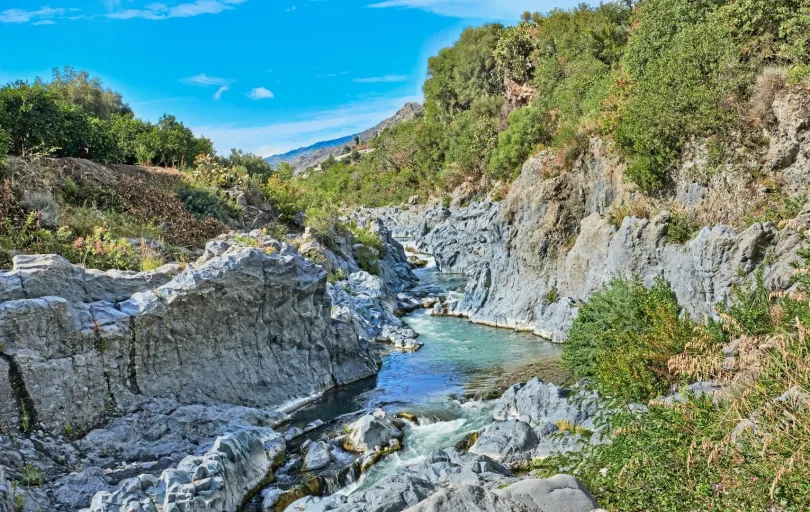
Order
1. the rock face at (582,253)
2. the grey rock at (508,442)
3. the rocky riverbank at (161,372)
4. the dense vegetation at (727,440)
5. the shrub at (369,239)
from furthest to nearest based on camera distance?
1. the shrub at (369,239)
2. the rock face at (582,253)
3. the grey rock at (508,442)
4. the rocky riverbank at (161,372)
5. the dense vegetation at (727,440)

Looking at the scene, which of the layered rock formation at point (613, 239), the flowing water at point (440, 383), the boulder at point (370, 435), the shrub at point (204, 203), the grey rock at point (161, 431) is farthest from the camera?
the shrub at point (204, 203)

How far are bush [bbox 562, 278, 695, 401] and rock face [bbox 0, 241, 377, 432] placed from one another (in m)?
6.93

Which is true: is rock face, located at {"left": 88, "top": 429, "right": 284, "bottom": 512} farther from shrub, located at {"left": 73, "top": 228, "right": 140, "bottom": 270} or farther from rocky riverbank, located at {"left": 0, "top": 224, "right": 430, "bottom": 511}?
shrub, located at {"left": 73, "top": 228, "right": 140, "bottom": 270}

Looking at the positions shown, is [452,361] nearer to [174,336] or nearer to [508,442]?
[508,442]

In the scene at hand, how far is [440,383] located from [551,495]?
419 inches

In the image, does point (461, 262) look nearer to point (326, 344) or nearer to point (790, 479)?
point (326, 344)

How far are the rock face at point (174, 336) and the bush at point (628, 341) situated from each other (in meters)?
6.93

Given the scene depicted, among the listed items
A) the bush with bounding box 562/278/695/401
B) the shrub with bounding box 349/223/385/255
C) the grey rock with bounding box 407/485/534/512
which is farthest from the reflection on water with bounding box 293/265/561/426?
the shrub with bounding box 349/223/385/255

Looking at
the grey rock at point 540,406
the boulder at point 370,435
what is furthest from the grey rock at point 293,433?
the grey rock at point 540,406

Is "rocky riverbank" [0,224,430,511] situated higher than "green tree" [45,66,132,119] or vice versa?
"green tree" [45,66,132,119]

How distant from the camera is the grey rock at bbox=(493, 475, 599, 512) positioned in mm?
5277

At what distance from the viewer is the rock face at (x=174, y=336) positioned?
1095 centimetres

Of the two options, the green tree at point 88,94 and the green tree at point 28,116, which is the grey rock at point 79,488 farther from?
the green tree at point 88,94

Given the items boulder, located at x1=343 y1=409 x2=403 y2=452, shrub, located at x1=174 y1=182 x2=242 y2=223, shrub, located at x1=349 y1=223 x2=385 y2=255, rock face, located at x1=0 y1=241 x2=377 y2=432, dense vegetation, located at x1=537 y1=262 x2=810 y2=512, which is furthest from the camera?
shrub, located at x1=349 y1=223 x2=385 y2=255
